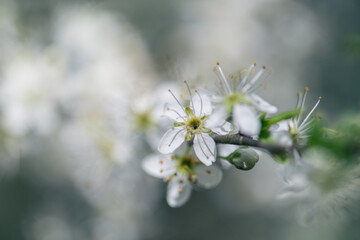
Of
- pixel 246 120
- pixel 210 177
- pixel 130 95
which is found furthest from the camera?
pixel 130 95

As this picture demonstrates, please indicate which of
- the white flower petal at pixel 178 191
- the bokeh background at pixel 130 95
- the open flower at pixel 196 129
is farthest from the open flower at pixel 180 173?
the bokeh background at pixel 130 95

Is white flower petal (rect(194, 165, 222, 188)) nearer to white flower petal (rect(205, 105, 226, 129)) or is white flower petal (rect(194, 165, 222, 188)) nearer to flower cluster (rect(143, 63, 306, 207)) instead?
flower cluster (rect(143, 63, 306, 207))

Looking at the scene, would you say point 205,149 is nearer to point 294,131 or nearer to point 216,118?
point 216,118

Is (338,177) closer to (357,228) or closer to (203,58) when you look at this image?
(357,228)

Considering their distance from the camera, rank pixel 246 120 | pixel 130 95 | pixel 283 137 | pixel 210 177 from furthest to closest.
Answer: pixel 130 95, pixel 210 177, pixel 283 137, pixel 246 120

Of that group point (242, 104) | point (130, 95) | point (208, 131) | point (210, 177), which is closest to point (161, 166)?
point (210, 177)

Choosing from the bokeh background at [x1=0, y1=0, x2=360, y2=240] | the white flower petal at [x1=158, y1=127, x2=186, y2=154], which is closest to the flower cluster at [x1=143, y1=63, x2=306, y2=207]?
the white flower petal at [x1=158, y1=127, x2=186, y2=154]

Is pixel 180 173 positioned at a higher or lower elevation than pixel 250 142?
lower

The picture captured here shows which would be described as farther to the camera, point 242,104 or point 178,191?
point 178,191
